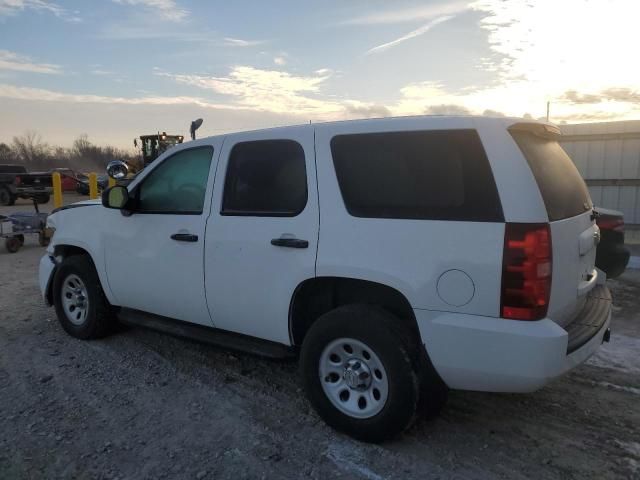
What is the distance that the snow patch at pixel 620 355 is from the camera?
4.32 metres

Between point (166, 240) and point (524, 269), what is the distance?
2.70 meters

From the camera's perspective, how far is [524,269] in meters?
2.61

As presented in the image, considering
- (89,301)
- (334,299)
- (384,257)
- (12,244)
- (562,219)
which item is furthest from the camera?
(12,244)

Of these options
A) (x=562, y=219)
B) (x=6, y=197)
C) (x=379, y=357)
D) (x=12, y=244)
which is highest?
(x=562, y=219)

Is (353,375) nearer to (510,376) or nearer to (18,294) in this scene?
(510,376)

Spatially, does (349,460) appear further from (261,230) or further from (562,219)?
(562,219)

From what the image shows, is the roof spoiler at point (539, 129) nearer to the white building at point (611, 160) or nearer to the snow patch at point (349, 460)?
the snow patch at point (349, 460)

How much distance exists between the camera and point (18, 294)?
700 cm

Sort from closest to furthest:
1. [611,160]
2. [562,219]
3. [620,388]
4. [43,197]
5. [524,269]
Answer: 1. [524,269]
2. [562,219]
3. [620,388]
4. [611,160]
5. [43,197]

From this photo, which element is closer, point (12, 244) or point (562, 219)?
point (562, 219)

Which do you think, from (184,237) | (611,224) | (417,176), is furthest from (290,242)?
(611,224)

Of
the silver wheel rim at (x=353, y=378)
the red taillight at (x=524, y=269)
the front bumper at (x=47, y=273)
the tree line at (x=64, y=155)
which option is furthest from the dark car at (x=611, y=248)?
the tree line at (x=64, y=155)

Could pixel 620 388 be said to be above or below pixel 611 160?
below

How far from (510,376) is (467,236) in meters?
0.76
